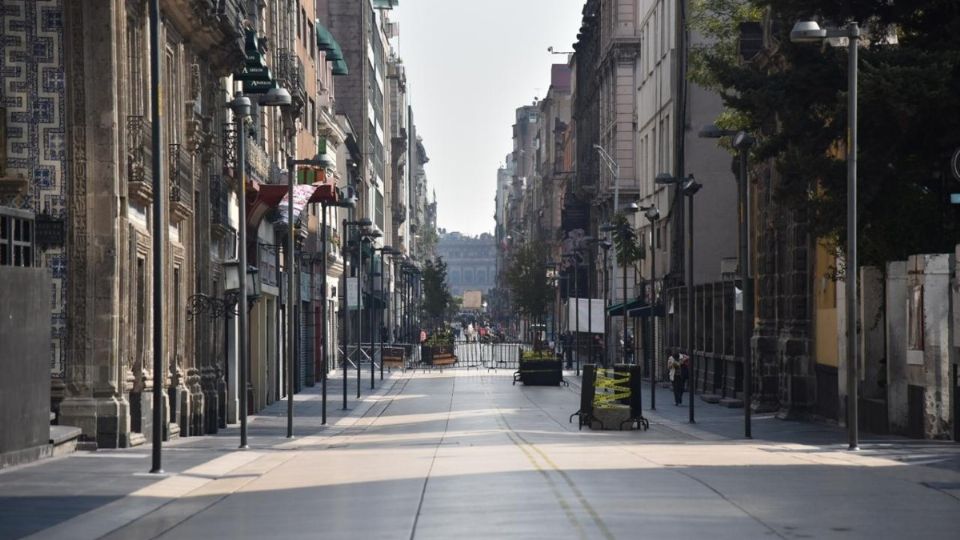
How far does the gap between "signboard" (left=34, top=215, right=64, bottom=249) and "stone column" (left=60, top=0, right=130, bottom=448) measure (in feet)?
0.73

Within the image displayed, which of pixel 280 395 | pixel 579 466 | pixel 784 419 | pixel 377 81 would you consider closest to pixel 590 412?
pixel 784 419

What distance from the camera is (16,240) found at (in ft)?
97.9

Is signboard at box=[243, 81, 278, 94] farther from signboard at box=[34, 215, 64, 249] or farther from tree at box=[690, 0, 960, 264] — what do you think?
signboard at box=[34, 215, 64, 249]

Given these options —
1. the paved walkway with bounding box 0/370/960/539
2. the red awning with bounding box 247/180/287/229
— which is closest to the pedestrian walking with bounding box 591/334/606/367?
the red awning with bounding box 247/180/287/229

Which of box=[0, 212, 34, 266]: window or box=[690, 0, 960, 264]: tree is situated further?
box=[690, 0, 960, 264]: tree

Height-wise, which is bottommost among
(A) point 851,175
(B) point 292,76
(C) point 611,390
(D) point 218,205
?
(C) point 611,390

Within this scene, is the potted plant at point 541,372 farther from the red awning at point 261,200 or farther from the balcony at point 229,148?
the balcony at point 229,148

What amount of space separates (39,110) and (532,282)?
12457 centimetres

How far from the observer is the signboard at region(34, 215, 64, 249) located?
31.3m

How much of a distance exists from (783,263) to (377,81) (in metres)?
90.8

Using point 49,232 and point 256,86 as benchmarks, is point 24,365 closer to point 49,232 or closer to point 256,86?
point 49,232

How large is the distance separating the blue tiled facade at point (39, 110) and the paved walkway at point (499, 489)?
3.31 m

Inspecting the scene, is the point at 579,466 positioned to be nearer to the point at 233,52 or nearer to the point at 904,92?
the point at 904,92

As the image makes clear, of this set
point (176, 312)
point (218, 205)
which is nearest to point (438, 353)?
point (218, 205)
